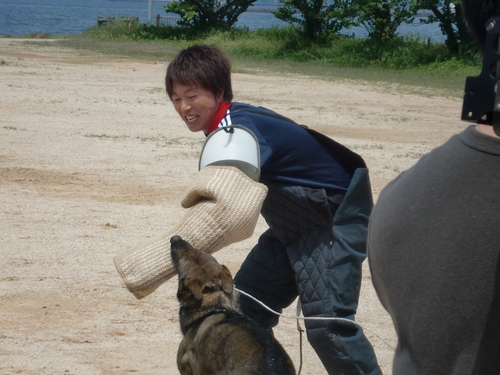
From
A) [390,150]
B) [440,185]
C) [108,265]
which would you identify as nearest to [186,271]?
[440,185]

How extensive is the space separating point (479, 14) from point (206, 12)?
42.7 meters

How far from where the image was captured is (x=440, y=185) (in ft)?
4.38

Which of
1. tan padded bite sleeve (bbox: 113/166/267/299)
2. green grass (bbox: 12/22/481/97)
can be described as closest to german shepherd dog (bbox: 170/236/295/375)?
tan padded bite sleeve (bbox: 113/166/267/299)

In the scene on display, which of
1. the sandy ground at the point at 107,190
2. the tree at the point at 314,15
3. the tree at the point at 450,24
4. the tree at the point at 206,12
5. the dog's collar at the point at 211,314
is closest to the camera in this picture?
the dog's collar at the point at 211,314

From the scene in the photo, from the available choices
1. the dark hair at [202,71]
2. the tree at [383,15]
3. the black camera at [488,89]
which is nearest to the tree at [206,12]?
the tree at [383,15]

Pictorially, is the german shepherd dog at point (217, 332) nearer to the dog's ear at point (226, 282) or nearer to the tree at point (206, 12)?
the dog's ear at point (226, 282)

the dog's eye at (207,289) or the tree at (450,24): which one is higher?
the tree at (450,24)

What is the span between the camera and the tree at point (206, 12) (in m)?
42.2

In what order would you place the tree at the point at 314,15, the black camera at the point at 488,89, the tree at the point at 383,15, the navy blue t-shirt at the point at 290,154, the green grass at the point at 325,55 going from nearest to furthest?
1. the black camera at the point at 488,89
2. the navy blue t-shirt at the point at 290,154
3. the green grass at the point at 325,55
4. the tree at the point at 383,15
5. the tree at the point at 314,15

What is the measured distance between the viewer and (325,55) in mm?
29688

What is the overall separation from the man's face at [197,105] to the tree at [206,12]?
3966cm

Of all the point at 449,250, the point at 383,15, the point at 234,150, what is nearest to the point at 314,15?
the point at 383,15

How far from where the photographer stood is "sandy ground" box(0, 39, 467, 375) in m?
4.59

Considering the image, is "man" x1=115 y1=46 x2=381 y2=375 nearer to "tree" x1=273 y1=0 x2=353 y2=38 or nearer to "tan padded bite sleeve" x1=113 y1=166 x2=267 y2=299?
"tan padded bite sleeve" x1=113 y1=166 x2=267 y2=299
